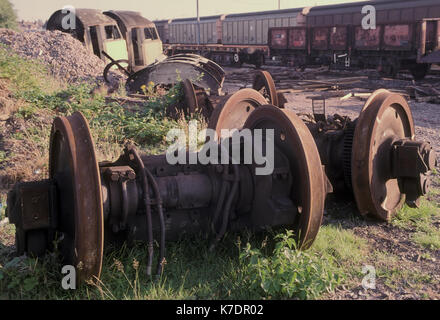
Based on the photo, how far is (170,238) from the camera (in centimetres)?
347

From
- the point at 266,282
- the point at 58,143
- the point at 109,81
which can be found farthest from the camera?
the point at 109,81

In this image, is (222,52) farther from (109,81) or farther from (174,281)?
(174,281)

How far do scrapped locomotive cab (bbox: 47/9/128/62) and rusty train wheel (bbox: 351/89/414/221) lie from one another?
1411cm

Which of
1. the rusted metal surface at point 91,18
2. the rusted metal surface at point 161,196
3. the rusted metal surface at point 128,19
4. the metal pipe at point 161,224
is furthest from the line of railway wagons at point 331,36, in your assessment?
the metal pipe at point 161,224

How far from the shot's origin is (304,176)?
10.2 ft

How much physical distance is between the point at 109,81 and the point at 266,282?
1297 centimetres

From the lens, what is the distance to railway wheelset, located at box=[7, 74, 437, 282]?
274cm

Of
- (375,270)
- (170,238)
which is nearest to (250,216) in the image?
(170,238)

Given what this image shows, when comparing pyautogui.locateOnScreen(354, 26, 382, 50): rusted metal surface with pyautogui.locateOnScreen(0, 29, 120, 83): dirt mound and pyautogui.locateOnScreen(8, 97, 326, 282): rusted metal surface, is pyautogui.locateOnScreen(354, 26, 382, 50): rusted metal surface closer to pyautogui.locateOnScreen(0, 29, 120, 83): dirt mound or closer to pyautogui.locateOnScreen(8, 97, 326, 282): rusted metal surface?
pyautogui.locateOnScreen(0, 29, 120, 83): dirt mound

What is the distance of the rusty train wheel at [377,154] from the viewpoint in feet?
12.6

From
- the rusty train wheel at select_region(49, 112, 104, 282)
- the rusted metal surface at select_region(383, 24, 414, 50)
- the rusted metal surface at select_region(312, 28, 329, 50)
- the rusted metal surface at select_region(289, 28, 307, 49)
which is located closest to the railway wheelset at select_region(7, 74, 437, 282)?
the rusty train wheel at select_region(49, 112, 104, 282)

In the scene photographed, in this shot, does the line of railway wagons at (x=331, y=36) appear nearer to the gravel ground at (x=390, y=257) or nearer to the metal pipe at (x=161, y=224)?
the gravel ground at (x=390, y=257)

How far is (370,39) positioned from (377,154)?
19.7 m

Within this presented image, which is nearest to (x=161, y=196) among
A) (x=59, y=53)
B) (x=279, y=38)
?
(x=59, y=53)
